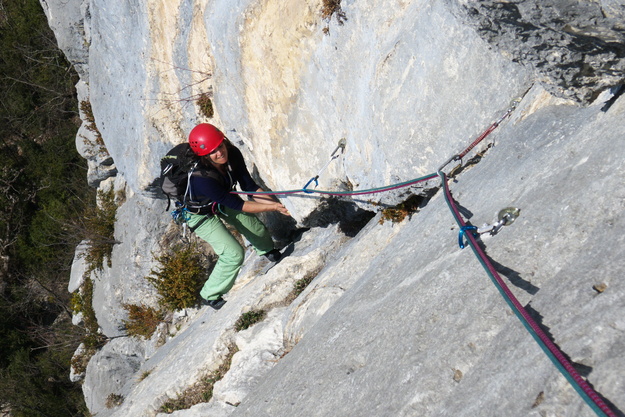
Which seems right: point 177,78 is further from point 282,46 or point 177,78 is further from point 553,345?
point 553,345

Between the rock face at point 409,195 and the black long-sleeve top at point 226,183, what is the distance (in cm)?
28

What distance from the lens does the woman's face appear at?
6.70 meters

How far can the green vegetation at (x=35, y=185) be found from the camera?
19.3 m

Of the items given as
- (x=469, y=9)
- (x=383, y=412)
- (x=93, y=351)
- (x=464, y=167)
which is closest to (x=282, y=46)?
(x=464, y=167)

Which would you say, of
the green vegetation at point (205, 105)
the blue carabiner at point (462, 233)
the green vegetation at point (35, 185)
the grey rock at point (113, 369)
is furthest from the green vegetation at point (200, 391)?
the green vegetation at point (35, 185)

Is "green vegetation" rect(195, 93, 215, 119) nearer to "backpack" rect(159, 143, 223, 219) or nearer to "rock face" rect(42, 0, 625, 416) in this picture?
"rock face" rect(42, 0, 625, 416)

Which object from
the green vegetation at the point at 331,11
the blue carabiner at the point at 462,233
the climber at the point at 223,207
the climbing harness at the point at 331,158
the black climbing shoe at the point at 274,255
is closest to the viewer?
the blue carabiner at the point at 462,233

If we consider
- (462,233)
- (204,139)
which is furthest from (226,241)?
(462,233)

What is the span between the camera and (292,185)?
270 inches

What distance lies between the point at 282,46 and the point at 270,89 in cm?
56

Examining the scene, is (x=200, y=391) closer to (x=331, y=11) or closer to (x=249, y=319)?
(x=249, y=319)

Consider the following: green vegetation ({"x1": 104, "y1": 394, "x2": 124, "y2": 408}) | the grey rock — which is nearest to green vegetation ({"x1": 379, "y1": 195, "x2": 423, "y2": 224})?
green vegetation ({"x1": 104, "y1": 394, "x2": 124, "y2": 408})

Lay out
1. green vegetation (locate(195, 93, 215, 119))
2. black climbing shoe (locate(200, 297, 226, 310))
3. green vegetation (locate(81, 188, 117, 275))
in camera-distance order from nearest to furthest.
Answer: black climbing shoe (locate(200, 297, 226, 310)) < green vegetation (locate(195, 93, 215, 119)) < green vegetation (locate(81, 188, 117, 275))

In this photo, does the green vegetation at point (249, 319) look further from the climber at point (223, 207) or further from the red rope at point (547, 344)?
the red rope at point (547, 344)
